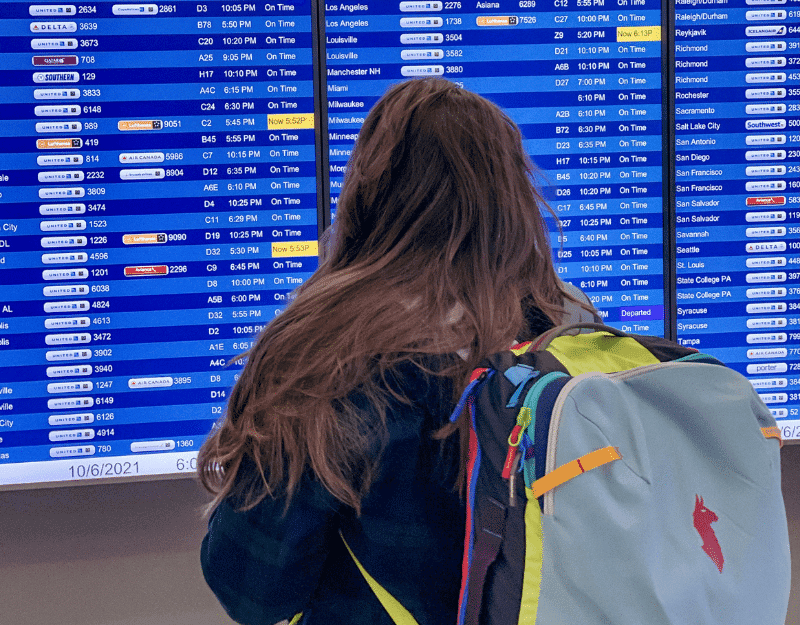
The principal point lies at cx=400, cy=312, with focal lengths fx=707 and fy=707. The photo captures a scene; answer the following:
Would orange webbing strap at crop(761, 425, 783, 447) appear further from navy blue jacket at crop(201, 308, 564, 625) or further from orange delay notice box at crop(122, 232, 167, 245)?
orange delay notice box at crop(122, 232, 167, 245)

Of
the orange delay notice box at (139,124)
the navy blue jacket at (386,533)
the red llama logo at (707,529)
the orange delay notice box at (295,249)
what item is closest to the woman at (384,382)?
the navy blue jacket at (386,533)

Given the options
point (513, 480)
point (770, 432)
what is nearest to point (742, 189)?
point (770, 432)

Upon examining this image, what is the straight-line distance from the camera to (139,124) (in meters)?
1.92

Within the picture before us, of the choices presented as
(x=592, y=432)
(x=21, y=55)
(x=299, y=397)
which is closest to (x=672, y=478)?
(x=592, y=432)

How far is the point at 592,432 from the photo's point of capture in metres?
0.78

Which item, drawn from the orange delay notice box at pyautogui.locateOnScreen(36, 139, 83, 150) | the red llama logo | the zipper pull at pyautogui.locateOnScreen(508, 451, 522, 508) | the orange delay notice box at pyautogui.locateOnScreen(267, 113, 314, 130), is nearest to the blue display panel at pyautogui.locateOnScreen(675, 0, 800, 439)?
the orange delay notice box at pyautogui.locateOnScreen(267, 113, 314, 130)

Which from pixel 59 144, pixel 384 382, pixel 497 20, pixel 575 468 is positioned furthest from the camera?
pixel 497 20

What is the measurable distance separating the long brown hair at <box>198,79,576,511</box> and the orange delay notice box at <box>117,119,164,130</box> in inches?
43.5

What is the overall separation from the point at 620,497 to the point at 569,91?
1.54m

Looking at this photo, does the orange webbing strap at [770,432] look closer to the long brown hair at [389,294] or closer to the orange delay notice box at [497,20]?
the long brown hair at [389,294]

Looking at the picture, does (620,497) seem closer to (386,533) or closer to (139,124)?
(386,533)

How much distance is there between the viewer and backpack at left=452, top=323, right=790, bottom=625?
0.76m

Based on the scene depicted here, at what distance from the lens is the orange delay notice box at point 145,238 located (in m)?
1.93

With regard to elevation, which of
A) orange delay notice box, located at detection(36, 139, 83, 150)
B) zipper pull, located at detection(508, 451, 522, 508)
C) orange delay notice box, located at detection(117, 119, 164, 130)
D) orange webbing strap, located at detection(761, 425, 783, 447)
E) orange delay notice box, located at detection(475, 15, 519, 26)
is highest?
orange delay notice box, located at detection(475, 15, 519, 26)
